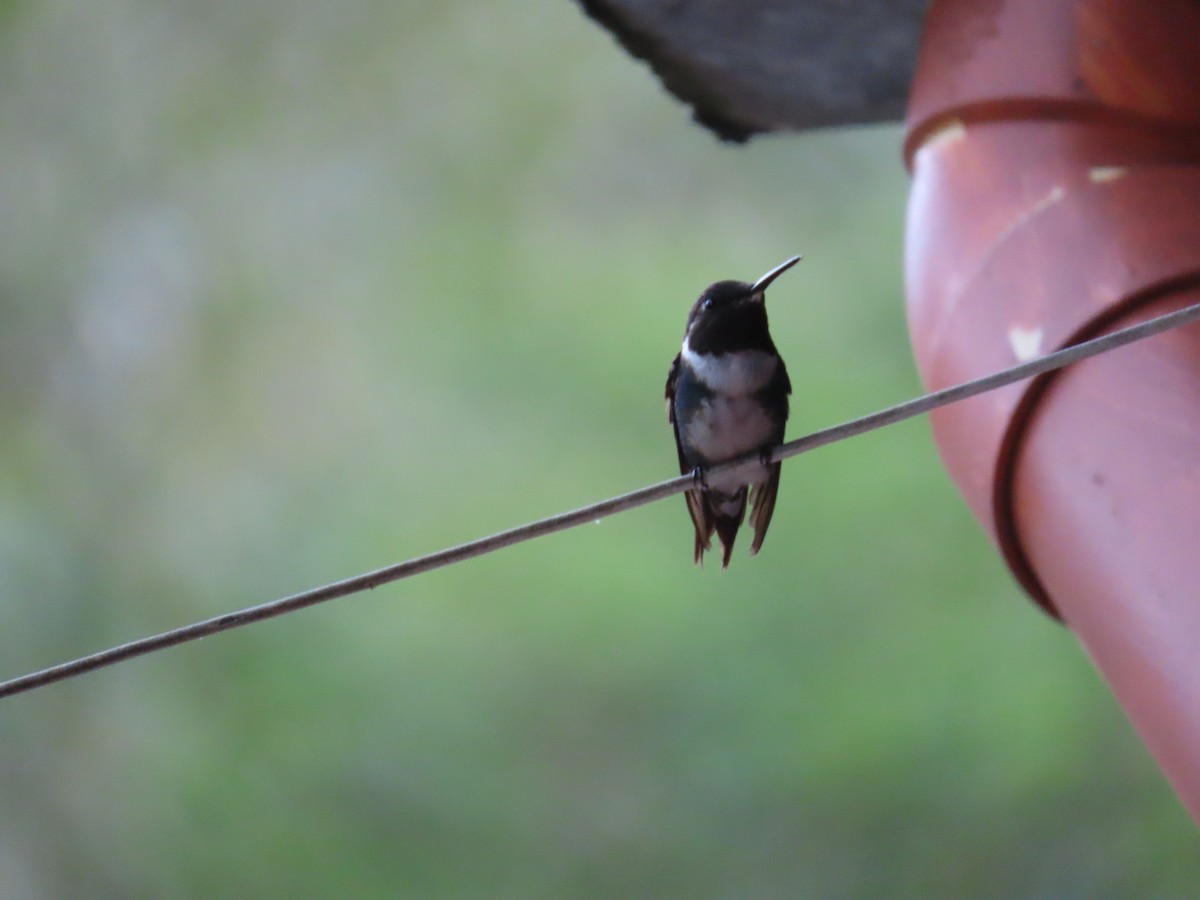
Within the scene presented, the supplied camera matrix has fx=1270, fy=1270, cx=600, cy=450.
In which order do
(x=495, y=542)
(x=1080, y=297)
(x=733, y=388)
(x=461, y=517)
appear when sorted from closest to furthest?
(x=495, y=542) < (x=1080, y=297) < (x=733, y=388) < (x=461, y=517)

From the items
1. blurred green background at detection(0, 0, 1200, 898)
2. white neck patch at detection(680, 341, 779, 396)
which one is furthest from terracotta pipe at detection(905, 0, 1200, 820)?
blurred green background at detection(0, 0, 1200, 898)

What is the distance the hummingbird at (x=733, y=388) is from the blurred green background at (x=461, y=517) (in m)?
2.33

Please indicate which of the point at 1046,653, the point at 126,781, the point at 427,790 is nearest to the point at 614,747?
the point at 427,790

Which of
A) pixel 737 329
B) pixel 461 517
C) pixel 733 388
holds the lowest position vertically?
pixel 461 517

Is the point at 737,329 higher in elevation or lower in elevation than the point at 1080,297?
higher

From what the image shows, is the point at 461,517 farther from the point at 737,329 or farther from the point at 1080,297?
the point at 1080,297

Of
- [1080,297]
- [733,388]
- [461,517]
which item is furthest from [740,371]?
[461,517]

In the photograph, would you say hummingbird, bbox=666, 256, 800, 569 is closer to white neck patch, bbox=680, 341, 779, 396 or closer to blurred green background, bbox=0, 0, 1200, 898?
white neck patch, bbox=680, 341, 779, 396

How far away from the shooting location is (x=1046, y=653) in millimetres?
4727

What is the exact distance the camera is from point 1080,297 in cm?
188

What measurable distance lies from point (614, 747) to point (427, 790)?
77 cm

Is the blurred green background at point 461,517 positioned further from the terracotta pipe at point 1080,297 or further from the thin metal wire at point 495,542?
the thin metal wire at point 495,542

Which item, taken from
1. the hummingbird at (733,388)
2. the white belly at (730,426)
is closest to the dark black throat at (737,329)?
the hummingbird at (733,388)

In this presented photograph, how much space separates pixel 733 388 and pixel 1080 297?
84 cm
